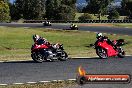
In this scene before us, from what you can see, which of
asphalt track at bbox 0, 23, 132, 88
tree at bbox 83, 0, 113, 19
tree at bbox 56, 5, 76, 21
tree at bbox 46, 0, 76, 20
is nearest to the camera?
asphalt track at bbox 0, 23, 132, 88

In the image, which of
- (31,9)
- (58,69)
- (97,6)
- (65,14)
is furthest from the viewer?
(97,6)

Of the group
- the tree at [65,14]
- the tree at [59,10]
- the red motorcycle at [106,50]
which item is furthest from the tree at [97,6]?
the red motorcycle at [106,50]

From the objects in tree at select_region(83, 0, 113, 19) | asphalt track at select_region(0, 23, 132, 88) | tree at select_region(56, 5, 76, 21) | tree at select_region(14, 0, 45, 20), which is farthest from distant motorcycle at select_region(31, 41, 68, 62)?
tree at select_region(83, 0, 113, 19)

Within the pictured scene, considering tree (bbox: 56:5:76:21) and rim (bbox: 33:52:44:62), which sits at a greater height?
rim (bbox: 33:52:44:62)

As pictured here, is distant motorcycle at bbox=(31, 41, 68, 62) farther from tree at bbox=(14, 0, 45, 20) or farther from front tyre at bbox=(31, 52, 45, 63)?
tree at bbox=(14, 0, 45, 20)

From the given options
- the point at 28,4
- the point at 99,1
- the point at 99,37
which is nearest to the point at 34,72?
the point at 99,37

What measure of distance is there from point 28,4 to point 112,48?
9885 centimetres

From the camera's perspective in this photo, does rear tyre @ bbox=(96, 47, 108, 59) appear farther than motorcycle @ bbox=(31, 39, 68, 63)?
Yes

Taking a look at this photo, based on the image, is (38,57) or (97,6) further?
(97,6)

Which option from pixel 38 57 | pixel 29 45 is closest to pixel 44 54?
pixel 38 57

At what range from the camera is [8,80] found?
51.8ft

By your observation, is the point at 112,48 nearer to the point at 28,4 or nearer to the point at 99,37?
the point at 99,37

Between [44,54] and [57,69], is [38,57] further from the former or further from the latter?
[57,69]

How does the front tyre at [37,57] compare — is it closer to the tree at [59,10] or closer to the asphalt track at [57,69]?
the asphalt track at [57,69]
